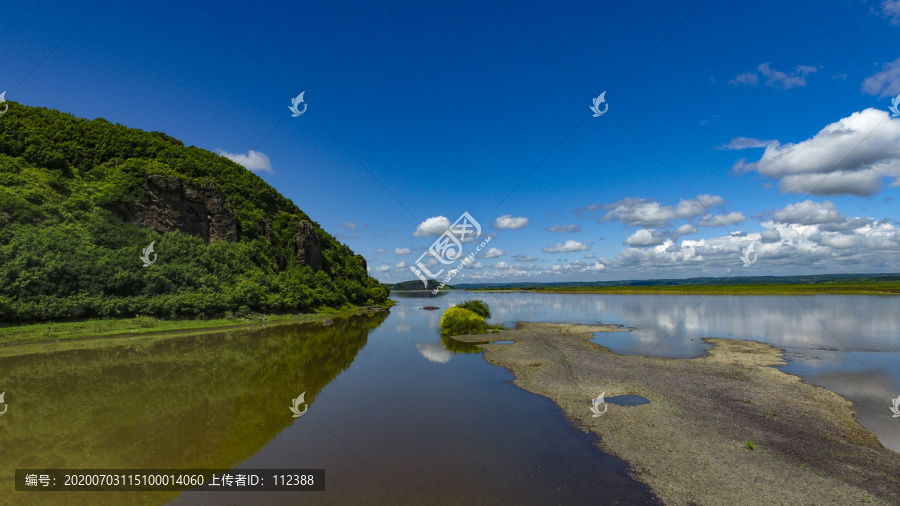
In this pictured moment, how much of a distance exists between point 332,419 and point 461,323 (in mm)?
32306

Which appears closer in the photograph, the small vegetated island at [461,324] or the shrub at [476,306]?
the small vegetated island at [461,324]

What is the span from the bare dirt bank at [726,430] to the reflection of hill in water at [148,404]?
14.6m

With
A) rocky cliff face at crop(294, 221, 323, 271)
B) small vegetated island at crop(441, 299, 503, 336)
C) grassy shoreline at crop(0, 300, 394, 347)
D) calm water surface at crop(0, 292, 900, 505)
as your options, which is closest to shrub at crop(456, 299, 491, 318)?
small vegetated island at crop(441, 299, 503, 336)

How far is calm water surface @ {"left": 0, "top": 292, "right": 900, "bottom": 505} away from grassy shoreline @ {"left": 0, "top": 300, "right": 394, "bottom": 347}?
2.92 meters

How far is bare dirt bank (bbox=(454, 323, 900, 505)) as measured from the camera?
11.6 m

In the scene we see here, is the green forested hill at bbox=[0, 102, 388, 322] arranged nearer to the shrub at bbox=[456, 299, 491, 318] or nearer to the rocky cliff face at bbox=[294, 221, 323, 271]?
the rocky cliff face at bbox=[294, 221, 323, 271]

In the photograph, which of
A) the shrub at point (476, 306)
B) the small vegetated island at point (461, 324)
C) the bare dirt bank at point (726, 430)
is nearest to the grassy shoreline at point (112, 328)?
the small vegetated island at point (461, 324)

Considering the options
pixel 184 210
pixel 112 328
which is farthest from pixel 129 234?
pixel 112 328

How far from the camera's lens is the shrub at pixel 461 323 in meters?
49.9

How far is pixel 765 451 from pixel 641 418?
15.0 feet

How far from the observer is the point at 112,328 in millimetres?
41250

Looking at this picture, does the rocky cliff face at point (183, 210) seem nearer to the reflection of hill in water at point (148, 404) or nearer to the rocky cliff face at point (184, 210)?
the rocky cliff face at point (184, 210)

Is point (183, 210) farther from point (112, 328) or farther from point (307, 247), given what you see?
point (112, 328)

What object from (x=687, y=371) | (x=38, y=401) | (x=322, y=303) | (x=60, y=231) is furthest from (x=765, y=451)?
(x=322, y=303)
